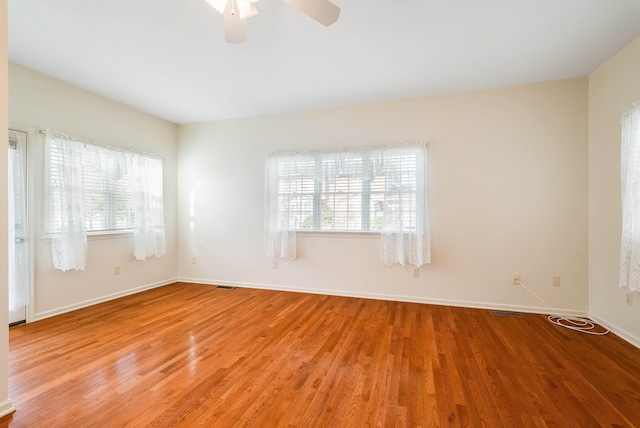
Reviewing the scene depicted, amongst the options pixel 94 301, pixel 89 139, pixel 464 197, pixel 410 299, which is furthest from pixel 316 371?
pixel 89 139

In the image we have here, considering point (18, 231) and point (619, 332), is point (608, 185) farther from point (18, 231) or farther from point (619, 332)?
point (18, 231)

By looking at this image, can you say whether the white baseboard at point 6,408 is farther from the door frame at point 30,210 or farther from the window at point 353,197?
the window at point 353,197

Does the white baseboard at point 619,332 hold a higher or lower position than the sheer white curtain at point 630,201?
lower

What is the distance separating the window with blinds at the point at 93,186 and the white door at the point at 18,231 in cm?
21

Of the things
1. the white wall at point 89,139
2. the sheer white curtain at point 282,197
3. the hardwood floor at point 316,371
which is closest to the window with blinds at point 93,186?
the white wall at point 89,139

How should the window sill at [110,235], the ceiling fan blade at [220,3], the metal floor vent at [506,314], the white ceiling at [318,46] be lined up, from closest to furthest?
1. the ceiling fan blade at [220,3]
2. the white ceiling at [318,46]
3. the metal floor vent at [506,314]
4. the window sill at [110,235]

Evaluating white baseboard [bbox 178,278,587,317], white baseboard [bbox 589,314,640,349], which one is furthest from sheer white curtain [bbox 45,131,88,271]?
white baseboard [bbox 589,314,640,349]

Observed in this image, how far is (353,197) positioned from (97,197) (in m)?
3.43

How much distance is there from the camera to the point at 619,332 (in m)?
2.65

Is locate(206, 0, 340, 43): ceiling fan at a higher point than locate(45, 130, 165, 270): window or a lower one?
higher

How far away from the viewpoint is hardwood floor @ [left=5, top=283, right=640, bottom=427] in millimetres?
1600

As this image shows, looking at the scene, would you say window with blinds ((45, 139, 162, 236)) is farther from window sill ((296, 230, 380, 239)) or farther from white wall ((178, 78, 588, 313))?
window sill ((296, 230, 380, 239))

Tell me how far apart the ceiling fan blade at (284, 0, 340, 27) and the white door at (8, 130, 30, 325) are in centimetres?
328

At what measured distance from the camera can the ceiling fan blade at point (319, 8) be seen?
1.54 metres
